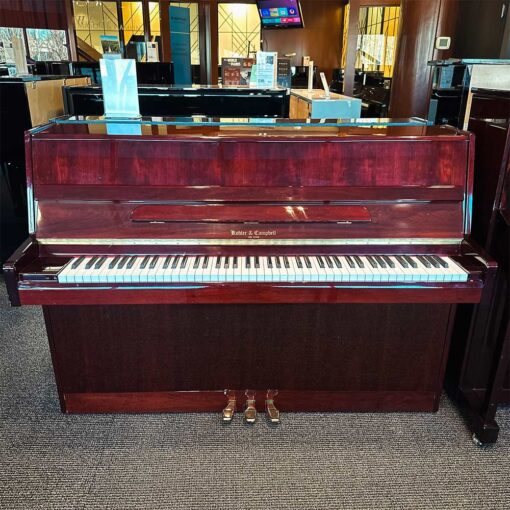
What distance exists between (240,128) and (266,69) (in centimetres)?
225

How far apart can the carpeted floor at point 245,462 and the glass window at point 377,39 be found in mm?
6608

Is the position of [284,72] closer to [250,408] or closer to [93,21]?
[250,408]

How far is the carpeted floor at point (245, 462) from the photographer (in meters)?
1.53

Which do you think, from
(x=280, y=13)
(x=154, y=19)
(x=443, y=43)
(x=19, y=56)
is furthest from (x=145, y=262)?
(x=154, y=19)

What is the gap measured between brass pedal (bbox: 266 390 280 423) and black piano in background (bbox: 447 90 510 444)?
30.2 inches

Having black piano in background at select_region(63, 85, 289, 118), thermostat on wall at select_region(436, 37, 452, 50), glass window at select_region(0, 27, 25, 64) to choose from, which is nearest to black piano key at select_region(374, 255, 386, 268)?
black piano in background at select_region(63, 85, 289, 118)

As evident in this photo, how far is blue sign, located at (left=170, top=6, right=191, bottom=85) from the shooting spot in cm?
809

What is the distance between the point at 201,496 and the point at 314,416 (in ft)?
1.91

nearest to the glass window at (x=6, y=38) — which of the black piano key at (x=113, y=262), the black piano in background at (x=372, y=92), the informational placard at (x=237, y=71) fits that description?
the informational placard at (x=237, y=71)

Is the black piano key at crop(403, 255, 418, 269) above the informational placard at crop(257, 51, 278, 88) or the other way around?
the other way around

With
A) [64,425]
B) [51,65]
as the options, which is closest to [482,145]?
[64,425]

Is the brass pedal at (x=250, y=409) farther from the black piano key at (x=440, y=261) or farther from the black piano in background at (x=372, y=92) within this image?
the black piano in background at (x=372, y=92)

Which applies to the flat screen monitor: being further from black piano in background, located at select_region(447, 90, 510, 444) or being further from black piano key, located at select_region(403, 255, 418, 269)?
black piano key, located at select_region(403, 255, 418, 269)

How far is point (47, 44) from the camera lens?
7.48 m
